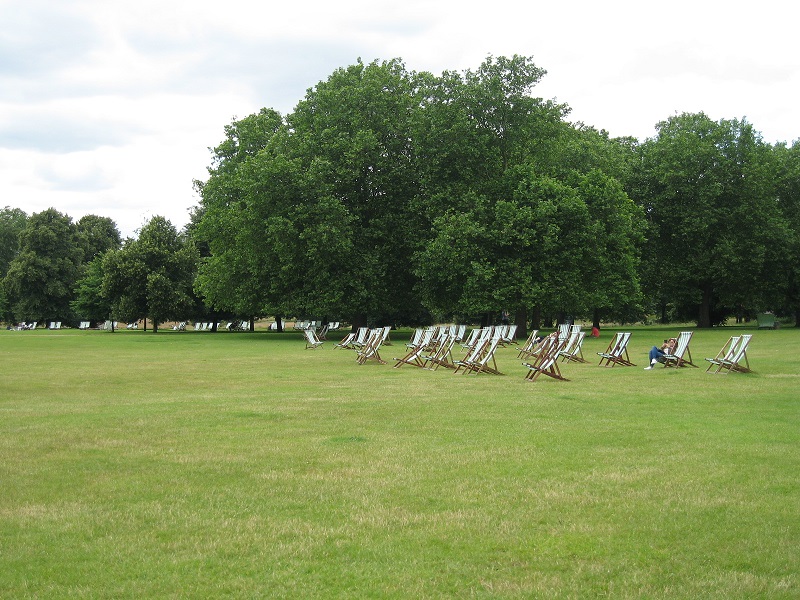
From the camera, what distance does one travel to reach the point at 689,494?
6316mm

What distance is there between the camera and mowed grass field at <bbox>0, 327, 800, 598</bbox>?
453cm

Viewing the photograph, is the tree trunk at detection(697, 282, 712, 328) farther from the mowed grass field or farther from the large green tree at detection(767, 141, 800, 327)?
the mowed grass field

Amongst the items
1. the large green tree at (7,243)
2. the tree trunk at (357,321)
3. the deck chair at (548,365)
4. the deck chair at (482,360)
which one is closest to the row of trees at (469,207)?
the tree trunk at (357,321)

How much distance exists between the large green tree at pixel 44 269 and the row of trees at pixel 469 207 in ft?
123

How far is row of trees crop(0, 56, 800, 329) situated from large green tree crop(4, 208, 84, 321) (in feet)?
123

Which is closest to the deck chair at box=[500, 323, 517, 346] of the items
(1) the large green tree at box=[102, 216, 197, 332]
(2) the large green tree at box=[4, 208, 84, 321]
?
(1) the large green tree at box=[102, 216, 197, 332]

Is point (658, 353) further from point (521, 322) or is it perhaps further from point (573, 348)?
point (521, 322)

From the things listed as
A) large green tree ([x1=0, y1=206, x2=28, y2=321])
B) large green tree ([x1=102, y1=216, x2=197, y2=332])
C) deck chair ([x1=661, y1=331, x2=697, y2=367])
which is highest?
large green tree ([x1=0, y1=206, x2=28, y2=321])

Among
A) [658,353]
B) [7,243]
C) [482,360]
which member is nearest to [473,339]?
[482,360]

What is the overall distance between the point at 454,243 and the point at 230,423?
92.2 feet

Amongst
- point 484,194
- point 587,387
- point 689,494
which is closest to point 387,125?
point 484,194

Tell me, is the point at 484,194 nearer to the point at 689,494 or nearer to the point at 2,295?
the point at 689,494

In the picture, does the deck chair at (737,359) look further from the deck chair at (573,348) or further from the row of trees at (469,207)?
the row of trees at (469,207)

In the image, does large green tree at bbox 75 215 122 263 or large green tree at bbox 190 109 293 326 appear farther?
large green tree at bbox 75 215 122 263
